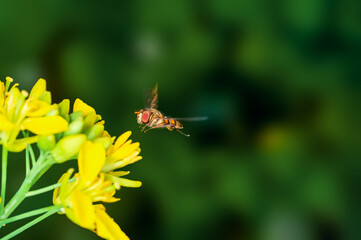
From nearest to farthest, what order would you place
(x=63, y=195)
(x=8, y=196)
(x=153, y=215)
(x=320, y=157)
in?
(x=63, y=195) → (x=8, y=196) → (x=153, y=215) → (x=320, y=157)

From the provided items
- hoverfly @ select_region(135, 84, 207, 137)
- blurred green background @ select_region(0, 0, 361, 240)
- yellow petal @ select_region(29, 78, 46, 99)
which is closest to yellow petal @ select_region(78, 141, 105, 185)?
yellow petal @ select_region(29, 78, 46, 99)

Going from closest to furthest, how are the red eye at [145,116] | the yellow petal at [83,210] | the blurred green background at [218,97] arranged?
the yellow petal at [83,210], the red eye at [145,116], the blurred green background at [218,97]

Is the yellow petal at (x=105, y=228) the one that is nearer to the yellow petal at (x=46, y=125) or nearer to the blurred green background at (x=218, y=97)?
the yellow petal at (x=46, y=125)

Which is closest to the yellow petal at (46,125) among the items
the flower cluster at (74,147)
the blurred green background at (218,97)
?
the flower cluster at (74,147)

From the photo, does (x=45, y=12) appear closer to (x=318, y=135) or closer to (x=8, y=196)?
(x=8, y=196)

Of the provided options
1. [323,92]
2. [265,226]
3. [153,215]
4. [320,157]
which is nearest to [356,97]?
[323,92]

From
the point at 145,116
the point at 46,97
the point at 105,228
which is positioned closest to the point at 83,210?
the point at 105,228
